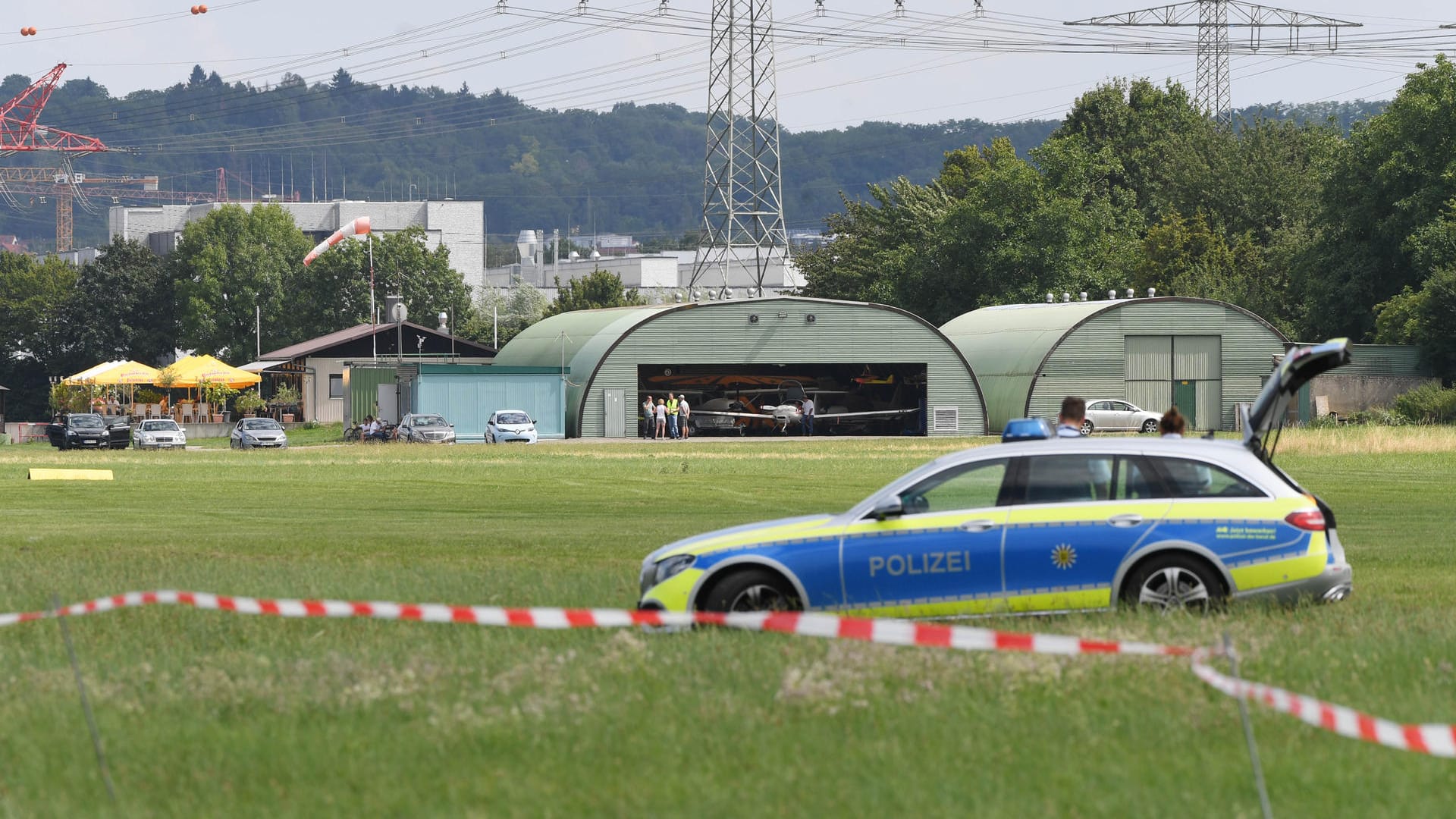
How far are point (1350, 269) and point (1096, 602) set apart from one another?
223 feet

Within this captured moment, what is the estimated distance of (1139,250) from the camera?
100125 millimetres

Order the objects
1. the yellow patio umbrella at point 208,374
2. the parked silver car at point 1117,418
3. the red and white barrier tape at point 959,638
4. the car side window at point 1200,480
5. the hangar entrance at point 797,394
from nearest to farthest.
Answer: the red and white barrier tape at point 959,638, the car side window at point 1200,480, the parked silver car at point 1117,418, the hangar entrance at point 797,394, the yellow patio umbrella at point 208,374

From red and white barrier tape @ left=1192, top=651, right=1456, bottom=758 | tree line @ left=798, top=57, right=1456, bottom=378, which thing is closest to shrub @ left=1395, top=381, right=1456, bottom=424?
tree line @ left=798, top=57, right=1456, bottom=378

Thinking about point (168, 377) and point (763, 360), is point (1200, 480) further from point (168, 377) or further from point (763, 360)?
point (168, 377)

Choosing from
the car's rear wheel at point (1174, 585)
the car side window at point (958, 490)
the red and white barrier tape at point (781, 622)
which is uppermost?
the car side window at point (958, 490)

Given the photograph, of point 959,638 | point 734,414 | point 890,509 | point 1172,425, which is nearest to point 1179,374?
point 734,414

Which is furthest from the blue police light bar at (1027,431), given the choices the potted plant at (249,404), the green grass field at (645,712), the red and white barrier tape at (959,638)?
the potted plant at (249,404)

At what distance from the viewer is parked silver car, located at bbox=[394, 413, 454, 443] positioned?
5791 cm

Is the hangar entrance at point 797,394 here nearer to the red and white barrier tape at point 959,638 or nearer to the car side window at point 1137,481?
the car side window at point 1137,481

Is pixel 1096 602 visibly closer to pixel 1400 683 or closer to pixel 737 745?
pixel 1400 683

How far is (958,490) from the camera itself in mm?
11547

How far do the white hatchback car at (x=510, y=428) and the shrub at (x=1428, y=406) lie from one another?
3142 centimetres

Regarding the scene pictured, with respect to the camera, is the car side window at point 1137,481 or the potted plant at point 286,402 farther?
the potted plant at point 286,402

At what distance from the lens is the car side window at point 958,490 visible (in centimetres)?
1147
